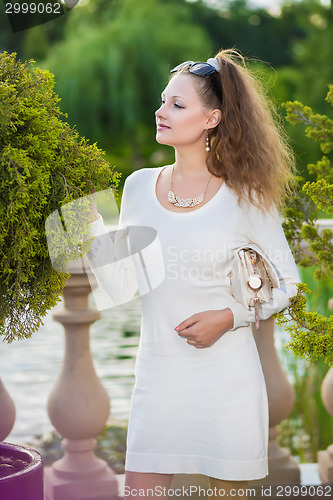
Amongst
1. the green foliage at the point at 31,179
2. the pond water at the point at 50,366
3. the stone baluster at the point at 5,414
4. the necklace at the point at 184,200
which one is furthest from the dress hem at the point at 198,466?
the pond water at the point at 50,366

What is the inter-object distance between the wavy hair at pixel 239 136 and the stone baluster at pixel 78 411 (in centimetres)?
77

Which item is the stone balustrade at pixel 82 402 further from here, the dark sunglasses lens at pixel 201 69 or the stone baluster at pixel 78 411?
the dark sunglasses lens at pixel 201 69

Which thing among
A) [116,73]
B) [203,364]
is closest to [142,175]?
[203,364]

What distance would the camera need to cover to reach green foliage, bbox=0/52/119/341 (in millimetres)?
1314

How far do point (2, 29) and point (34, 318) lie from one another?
1073 inches

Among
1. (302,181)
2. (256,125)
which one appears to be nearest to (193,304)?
(256,125)

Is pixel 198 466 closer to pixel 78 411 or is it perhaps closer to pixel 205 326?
pixel 205 326

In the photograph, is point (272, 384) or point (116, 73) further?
point (116, 73)

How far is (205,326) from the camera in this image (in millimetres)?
1589

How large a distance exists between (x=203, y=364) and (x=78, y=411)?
804 mm

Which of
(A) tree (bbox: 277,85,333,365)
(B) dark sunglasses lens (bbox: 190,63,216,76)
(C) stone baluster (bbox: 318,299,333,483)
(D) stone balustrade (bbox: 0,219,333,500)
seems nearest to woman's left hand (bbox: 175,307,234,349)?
(A) tree (bbox: 277,85,333,365)

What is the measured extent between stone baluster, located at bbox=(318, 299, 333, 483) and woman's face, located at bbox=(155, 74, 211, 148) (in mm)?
968

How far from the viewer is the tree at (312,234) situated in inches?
65.6

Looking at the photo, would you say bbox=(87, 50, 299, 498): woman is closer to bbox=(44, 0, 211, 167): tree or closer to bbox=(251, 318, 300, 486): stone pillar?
bbox=(251, 318, 300, 486): stone pillar
